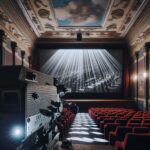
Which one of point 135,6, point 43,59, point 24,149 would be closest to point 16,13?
point 135,6

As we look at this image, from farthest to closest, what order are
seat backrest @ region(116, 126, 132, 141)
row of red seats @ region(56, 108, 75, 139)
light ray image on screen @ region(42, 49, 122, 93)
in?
1. light ray image on screen @ region(42, 49, 122, 93)
2. row of red seats @ region(56, 108, 75, 139)
3. seat backrest @ region(116, 126, 132, 141)

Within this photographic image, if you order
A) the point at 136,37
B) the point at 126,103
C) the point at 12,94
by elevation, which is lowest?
the point at 126,103

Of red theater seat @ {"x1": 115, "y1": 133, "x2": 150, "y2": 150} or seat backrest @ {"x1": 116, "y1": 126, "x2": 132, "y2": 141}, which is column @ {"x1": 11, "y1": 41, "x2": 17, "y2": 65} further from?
red theater seat @ {"x1": 115, "y1": 133, "x2": 150, "y2": 150}

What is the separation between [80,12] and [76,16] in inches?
22.9

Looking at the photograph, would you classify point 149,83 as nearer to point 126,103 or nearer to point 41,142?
point 126,103

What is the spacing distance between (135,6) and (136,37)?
3745 millimetres

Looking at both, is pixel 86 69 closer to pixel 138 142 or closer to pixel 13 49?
pixel 13 49

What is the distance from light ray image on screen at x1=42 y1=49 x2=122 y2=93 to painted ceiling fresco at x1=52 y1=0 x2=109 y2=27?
13.1 ft

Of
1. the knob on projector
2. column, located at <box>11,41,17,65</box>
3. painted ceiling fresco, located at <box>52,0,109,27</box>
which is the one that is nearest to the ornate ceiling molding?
column, located at <box>11,41,17,65</box>

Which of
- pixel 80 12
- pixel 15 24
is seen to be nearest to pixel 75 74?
pixel 80 12

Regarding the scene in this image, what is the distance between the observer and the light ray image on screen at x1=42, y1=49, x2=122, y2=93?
18406mm

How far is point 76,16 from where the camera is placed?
13281 millimetres

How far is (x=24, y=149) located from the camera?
98.7 inches

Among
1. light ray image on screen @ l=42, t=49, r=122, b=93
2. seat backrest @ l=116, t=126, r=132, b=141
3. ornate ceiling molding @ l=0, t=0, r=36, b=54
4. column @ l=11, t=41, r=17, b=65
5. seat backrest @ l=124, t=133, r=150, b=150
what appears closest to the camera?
seat backrest @ l=124, t=133, r=150, b=150
